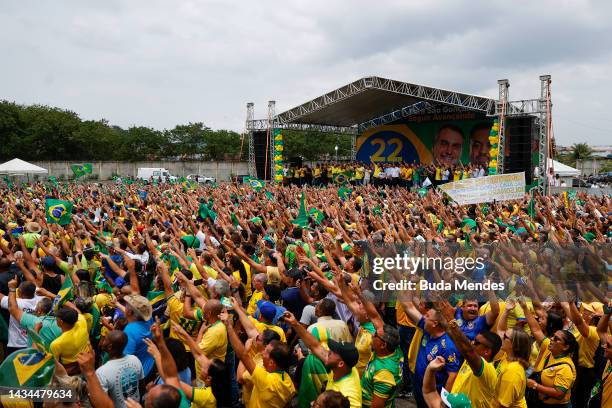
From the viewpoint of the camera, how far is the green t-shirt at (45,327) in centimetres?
365

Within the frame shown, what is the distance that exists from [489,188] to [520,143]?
988 centimetres

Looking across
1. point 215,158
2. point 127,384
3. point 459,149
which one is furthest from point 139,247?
point 215,158

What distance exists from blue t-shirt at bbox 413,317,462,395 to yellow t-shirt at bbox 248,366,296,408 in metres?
1.09

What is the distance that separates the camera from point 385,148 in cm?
2891

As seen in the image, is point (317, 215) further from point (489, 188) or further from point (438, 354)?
point (438, 354)

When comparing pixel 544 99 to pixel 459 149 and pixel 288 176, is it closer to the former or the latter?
pixel 459 149

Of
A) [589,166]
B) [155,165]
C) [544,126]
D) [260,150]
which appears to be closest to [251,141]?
[260,150]

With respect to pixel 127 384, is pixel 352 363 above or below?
above

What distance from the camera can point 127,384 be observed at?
3.06 metres

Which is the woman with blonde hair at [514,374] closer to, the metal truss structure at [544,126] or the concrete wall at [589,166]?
the metal truss structure at [544,126]

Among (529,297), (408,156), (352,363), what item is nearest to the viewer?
(352,363)

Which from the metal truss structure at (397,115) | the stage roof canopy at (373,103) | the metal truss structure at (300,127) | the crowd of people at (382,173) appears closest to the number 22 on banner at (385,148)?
the metal truss structure at (397,115)

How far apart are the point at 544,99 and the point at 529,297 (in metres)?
15.2

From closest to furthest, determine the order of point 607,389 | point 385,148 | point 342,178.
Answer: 1. point 607,389
2. point 342,178
3. point 385,148
